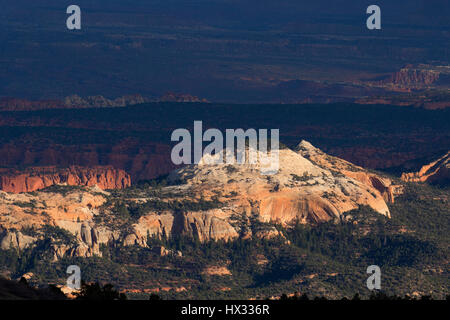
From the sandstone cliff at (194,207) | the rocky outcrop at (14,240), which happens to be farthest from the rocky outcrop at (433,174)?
the rocky outcrop at (14,240)

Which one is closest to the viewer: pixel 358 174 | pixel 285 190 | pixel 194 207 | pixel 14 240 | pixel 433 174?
pixel 14 240

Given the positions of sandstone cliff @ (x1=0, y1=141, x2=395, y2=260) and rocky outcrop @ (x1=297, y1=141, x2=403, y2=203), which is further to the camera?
rocky outcrop @ (x1=297, y1=141, x2=403, y2=203)

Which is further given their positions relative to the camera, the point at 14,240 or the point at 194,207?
the point at 194,207

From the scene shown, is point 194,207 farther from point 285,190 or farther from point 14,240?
point 14,240

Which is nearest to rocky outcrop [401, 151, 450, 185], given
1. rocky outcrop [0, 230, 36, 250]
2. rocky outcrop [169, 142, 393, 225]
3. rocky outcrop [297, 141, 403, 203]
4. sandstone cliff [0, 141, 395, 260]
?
rocky outcrop [297, 141, 403, 203]

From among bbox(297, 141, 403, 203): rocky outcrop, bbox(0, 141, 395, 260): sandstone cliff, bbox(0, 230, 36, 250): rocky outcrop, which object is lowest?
bbox(0, 230, 36, 250): rocky outcrop

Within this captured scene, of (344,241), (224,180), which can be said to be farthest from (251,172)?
(344,241)

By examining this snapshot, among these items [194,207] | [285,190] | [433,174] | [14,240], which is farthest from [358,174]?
[14,240]

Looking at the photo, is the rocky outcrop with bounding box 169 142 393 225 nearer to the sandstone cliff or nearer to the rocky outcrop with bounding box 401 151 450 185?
the sandstone cliff

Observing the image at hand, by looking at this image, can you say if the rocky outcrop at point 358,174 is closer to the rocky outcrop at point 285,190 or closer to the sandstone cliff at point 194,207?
the sandstone cliff at point 194,207
